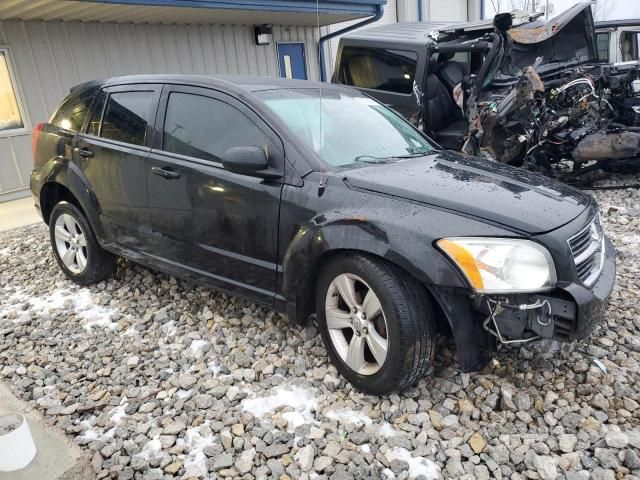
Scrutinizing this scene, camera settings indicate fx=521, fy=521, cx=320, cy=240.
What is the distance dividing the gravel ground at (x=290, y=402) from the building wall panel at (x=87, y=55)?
4.61m

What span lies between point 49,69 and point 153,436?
22.6 ft

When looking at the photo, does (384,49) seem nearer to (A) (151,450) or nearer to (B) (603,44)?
(B) (603,44)

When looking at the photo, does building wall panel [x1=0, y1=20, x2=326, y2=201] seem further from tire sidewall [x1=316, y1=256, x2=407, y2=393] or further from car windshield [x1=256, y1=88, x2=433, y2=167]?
tire sidewall [x1=316, y1=256, x2=407, y2=393]

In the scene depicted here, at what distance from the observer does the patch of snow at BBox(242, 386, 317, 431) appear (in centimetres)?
261

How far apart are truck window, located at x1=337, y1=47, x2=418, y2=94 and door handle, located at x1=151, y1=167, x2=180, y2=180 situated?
12.5 feet

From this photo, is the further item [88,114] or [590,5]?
[590,5]

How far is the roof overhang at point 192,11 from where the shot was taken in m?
6.74

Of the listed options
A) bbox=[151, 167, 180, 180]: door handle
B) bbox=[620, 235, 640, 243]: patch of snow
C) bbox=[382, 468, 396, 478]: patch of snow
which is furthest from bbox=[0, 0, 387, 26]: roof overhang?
bbox=[382, 468, 396, 478]: patch of snow

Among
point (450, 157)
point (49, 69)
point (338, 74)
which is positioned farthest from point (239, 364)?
point (49, 69)

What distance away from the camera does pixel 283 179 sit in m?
2.88

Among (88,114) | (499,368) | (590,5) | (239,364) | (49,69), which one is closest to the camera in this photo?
(499,368)

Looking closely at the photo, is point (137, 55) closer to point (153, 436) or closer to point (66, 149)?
point (66, 149)

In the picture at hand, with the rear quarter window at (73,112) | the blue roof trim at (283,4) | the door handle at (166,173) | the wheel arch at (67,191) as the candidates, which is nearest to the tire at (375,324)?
the door handle at (166,173)

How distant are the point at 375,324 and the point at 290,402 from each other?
0.62 meters
